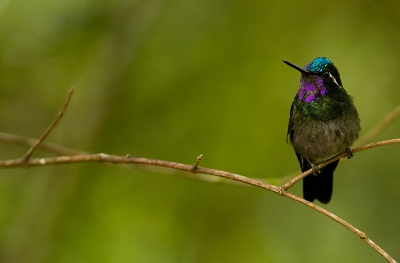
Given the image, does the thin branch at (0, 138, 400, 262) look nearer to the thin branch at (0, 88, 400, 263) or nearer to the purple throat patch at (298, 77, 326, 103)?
the thin branch at (0, 88, 400, 263)

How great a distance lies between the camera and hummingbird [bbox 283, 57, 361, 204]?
121 inches

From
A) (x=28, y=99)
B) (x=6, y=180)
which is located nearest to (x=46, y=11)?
(x=28, y=99)

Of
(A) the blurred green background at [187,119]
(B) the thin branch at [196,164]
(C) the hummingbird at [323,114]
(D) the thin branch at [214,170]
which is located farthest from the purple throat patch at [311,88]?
(A) the blurred green background at [187,119]

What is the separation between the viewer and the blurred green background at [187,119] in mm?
3990

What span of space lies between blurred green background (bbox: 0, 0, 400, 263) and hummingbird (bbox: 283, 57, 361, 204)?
0.94m

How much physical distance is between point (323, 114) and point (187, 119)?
148 cm

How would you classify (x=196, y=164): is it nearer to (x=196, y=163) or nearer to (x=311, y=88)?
(x=196, y=163)

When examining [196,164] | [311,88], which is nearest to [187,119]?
[311,88]

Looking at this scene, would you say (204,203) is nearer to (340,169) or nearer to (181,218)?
(181,218)

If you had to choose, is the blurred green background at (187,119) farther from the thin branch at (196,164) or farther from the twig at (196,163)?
the twig at (196,163)

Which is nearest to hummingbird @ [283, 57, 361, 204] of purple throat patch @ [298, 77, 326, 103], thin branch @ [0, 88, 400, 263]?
purple throat patch @ [298, 77, 326, 103]

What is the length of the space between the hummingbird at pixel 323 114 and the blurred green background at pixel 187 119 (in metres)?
0.94

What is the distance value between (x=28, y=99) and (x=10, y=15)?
88 centimetres

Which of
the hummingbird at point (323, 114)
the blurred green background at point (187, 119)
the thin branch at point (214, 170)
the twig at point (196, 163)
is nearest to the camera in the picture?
the thin branch at point (214, 170)
